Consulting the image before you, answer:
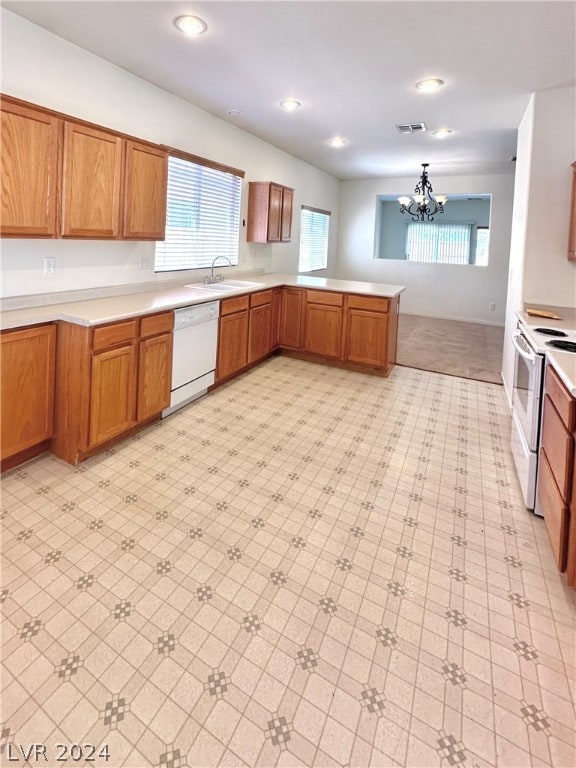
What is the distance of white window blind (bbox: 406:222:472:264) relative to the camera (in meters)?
10.7

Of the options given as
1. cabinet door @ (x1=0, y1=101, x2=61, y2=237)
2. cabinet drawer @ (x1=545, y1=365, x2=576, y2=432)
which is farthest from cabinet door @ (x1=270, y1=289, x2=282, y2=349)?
cabinet drawer @ (x1=545, y1=365, x2=576, y2=432)

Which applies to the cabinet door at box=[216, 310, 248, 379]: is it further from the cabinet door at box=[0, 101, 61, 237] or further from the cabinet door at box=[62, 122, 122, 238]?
the cabinet door at box=[0, 101, 61, 237]

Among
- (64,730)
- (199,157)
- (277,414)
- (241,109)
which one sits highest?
(241,109)

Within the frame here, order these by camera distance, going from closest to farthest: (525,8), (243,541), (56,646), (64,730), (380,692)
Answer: (64,730) → (380,692) → (56,646) → (243,541) → (525,8)

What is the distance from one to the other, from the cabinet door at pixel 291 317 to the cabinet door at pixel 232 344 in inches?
35.2

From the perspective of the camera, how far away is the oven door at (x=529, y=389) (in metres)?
2.41

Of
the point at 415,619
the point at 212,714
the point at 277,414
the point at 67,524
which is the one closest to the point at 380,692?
the point at 415,619

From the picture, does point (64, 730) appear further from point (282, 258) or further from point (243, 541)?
point (282, 258)

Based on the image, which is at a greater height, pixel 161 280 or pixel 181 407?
pixel 161 280

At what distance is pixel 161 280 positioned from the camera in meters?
4.09

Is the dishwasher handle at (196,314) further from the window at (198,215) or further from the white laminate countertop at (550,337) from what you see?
the white laminate countertop at (550,337)

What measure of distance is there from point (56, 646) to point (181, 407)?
7.57ft

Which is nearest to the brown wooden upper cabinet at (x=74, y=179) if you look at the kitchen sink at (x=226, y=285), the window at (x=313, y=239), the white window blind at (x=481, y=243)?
the kitchen sink at (x=226, y=285)

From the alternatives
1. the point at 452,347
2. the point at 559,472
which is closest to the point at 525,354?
the point at 559,472
